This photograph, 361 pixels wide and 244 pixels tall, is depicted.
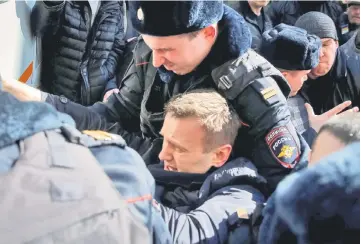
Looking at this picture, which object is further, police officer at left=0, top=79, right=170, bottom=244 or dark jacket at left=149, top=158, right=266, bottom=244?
dark jacket at left=149, top=158, right=266, bottom=244

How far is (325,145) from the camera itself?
0.79 meters

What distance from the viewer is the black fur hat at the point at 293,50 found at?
1.77 meters

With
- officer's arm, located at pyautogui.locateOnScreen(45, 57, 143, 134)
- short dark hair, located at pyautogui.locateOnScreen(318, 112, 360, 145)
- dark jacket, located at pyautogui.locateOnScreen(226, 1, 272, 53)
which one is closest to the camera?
short dark hair, located at pyautogui.locateOnScreen(318, 112, 360, 145)

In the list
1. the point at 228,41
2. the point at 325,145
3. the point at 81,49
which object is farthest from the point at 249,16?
the point at 325,145

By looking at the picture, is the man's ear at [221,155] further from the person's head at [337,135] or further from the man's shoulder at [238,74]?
the person's head at [337,135]

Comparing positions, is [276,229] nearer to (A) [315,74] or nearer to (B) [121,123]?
(B) [121,123]

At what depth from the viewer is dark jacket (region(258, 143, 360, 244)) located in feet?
2.08

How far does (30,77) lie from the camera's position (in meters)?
2.04

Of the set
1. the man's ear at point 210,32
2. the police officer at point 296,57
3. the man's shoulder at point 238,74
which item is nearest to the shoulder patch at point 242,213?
the man's shoulder at point 238,74

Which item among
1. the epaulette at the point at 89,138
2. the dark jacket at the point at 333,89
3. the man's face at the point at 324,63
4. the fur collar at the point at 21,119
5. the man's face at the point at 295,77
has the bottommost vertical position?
the dark jacket at the point at 333,89

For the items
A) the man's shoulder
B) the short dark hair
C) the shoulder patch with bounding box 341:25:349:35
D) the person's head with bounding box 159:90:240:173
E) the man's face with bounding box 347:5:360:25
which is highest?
the short dark hair

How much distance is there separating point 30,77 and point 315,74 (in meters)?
1.15

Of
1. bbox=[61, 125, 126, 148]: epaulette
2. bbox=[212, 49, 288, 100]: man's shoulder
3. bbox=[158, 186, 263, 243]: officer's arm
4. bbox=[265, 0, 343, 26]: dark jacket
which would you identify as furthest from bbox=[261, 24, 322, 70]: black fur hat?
bbox=[61, 125, 126, 148]: epaulette

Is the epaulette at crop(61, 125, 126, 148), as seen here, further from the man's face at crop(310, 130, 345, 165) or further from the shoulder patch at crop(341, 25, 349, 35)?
the shoulder patch at crop(341, 25, 349, 35)
